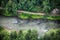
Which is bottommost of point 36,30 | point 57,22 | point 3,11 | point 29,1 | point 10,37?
point 10,37

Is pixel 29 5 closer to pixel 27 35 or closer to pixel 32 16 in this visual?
pixel 32 16

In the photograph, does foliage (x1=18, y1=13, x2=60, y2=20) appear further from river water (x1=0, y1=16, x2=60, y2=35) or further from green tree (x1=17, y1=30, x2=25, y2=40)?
green tree (x1=17, y1=30, x2=25, y2=40)

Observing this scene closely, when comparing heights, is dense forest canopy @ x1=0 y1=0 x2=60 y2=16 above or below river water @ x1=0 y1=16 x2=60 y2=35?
above

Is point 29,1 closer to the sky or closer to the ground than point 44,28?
closer to the sky

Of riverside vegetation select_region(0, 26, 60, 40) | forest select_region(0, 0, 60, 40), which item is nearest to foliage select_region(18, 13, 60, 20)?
forest select_region(0, 0, 60, 40)

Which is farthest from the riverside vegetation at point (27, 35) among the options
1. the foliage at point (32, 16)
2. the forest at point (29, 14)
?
the foliage at point (32, 16)

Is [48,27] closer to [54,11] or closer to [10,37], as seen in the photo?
[54,11]

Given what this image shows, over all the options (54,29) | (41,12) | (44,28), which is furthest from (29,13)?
(54,29)

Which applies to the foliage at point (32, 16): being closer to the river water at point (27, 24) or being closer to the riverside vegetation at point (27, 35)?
the river water at point (27, 24)
